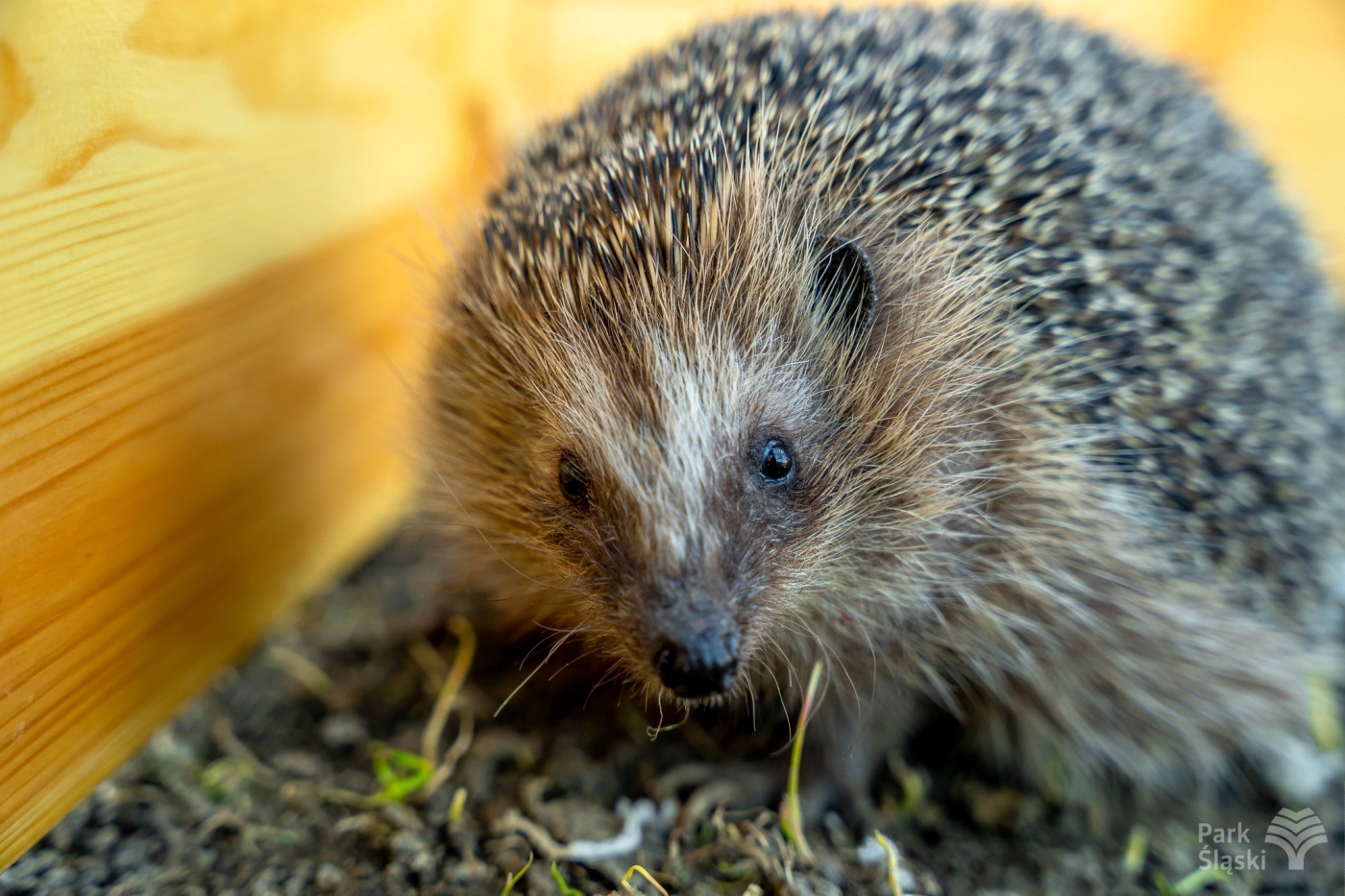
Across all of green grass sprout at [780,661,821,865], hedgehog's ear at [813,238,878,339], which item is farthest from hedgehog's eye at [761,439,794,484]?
green grass sprout at [780,661,821,865]

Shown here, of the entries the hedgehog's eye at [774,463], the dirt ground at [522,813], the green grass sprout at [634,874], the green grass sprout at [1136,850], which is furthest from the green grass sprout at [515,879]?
the green grass sprout at [1136,850]

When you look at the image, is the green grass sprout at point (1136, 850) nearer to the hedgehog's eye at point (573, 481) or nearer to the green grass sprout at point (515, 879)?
the green grass sprout at point (515, 879)

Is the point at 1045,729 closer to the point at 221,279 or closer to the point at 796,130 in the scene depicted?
the point at 796,130

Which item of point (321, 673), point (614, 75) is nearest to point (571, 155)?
point (614, 75)

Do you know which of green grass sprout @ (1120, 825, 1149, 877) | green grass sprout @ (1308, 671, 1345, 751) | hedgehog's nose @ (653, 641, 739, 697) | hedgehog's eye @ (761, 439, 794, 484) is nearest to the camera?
hedgehog's nose @ (653, 641, 739, 697)

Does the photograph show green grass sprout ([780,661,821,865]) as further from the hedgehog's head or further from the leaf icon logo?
the leaf icon logo

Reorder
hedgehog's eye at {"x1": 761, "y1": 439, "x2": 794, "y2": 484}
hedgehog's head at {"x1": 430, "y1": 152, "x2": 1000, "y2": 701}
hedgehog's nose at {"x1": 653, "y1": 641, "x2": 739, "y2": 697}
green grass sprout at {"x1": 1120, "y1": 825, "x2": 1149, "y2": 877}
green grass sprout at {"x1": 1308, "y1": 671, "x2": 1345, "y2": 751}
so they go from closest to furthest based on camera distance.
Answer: hedgehog's nose at {"x1": 653, "y1": 641, "x2": 739, "y2": 697}
hedgehog's head at {"x1": 430, "y1": 152, "x2": 1000, "y2": 701}
hedgehog's eye at {"x1": 761, "y1": 439, "x2": 794, "y2": 484}
green grass sprout at {"x1": 1120, "y1": 825, "x2": 1149, "y2": 877}
green grass sprout at {"x1": 1308, "y1": 671, "x2": 1345, "y2": 751}

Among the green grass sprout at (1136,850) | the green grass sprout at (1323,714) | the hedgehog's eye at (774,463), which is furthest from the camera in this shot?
the green grass sprout at (1323,714)

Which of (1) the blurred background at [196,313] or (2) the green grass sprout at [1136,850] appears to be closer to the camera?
(1) the blurred background at [196,313]
